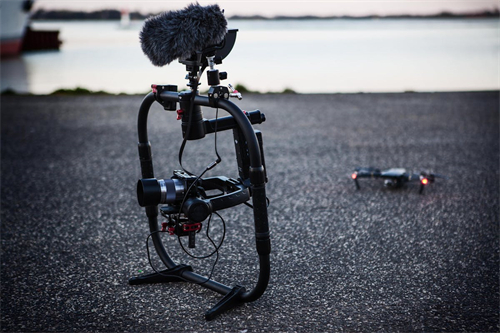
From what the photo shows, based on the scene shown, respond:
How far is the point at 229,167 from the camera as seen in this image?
5715mm

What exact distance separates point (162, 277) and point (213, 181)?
0.74 metres

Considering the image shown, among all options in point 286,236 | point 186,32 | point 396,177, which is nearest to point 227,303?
point 286,236

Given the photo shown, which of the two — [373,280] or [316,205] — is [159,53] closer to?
[373,280]

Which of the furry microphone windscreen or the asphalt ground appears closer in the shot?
the furry microphone windscreen

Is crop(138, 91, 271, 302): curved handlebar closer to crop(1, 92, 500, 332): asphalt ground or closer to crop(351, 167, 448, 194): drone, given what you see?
crop(1, 92, 500, 332): asphalt ground

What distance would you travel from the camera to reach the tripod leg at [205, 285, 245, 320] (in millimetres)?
2655

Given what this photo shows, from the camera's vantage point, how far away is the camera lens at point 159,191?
8.54 feet

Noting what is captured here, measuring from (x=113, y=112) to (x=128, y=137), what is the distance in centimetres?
200

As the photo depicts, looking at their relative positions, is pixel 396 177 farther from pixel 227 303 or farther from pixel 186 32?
pixel 186 32

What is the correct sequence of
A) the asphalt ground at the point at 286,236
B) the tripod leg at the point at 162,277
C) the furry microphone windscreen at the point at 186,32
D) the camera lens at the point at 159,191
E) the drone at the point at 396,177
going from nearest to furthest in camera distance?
the furry microphone windscreen at the point at 186,32
the camera lens at the point at 159,191
the asphalt ground at the point at 286,236
the tripod leg at the point at 162,277
the drone at the point at 396,177

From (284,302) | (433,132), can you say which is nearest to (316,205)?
(284,302)

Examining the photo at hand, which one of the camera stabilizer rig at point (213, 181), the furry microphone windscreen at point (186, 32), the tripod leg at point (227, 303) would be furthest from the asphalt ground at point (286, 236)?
the furry microphone windscreen at point (186, 32)

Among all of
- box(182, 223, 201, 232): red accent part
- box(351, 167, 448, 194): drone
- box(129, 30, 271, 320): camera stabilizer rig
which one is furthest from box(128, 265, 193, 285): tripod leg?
box(351, 167, 448, 194): drone

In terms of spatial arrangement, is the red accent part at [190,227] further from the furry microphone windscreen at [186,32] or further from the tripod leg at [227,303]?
the furry microphone windscreen at [186,32]
